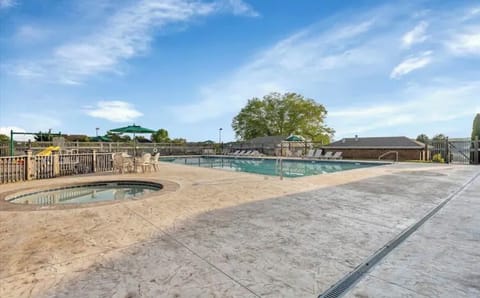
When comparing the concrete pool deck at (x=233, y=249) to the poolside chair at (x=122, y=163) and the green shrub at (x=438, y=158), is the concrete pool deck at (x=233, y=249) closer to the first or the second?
the poolside chair at (x=122, y=163)

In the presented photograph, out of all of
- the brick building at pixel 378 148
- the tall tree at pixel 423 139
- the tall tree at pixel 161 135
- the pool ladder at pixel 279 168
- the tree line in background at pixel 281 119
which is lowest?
the pool ladder at pixel 279 168

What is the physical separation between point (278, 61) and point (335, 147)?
9.70m

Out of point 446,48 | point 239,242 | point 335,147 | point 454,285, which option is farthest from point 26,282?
point 335,147

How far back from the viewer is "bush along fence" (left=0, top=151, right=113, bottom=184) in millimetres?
7840

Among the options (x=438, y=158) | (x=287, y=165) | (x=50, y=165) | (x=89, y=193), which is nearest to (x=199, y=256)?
(x=89, y=193)

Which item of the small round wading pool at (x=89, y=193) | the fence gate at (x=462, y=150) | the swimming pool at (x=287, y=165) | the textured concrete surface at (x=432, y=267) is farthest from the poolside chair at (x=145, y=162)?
the fence gate at (x=462, y=150)

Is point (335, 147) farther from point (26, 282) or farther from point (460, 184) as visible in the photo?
point (26, 282)

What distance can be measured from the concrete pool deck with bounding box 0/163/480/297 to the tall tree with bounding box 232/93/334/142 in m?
35.5

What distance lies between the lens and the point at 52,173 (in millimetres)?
8953

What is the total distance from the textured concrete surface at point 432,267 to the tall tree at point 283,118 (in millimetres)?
36790

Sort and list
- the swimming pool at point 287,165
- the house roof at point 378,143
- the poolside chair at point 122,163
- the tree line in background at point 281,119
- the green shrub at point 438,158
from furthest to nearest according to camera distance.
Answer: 1. the tree line in background at point 281,119
2. the house roof at point 378,143
3. the green shrub at point 438,158
4. the swimming pool at point 287,165
5. the poolside chair at point 122,163

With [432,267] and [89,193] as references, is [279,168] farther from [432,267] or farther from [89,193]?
[432,267]

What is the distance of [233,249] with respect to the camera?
2.77m

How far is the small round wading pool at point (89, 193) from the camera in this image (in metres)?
6.06
